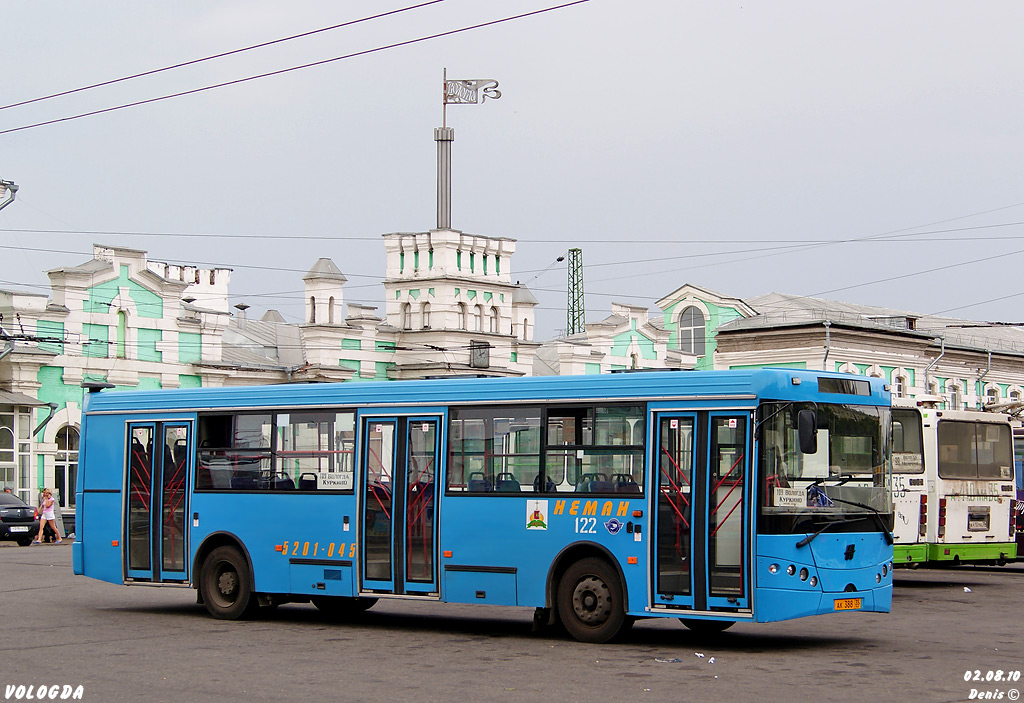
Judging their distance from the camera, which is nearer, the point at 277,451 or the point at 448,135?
the point at 277,451

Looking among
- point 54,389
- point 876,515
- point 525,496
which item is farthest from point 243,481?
point 54,389

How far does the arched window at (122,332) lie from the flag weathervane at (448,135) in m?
18.9

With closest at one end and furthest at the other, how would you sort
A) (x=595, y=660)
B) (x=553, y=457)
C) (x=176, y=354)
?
(x=595, y=660)
(x=553, y=457)
(x=176, y=354)

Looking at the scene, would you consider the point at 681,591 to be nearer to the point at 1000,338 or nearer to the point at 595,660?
the point at 595,660

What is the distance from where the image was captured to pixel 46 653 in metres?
13.4

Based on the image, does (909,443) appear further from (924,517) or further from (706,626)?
(706,626)

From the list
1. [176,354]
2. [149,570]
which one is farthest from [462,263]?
[149,570]

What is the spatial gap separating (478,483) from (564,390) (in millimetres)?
1471

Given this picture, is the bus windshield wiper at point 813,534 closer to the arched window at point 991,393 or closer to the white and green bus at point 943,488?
the white and green bus at point 943,488

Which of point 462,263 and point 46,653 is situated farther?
point 462,263

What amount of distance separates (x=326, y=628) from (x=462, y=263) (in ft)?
162

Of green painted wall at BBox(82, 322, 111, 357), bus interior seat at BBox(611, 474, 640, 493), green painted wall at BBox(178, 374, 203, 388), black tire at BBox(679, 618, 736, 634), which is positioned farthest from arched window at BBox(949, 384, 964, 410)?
bus interior seat at BBox(611, 474, 640, 493)

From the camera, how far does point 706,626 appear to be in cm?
1538

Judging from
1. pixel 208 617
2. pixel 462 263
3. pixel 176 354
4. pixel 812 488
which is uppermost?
pixel 462 263
